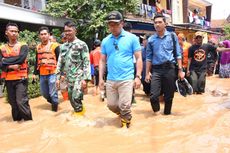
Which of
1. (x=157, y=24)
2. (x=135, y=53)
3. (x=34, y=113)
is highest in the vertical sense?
(x=157, y=24)

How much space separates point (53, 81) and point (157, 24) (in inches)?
93.8

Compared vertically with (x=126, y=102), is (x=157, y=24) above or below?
above

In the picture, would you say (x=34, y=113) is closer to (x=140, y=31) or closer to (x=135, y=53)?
(x=135, y=53)

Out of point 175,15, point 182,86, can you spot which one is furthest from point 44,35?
point 175,15

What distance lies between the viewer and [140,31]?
20672 mm

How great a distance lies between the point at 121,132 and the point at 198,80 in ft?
14.3

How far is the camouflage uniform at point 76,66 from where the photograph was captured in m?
6.07

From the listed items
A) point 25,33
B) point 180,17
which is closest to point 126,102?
point 25,33

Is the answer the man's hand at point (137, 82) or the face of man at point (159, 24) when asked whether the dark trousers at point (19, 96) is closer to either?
the man's hand at point (137, 82)

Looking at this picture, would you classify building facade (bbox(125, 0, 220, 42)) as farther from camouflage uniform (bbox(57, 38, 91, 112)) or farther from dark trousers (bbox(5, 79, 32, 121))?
dark trousers (bbox(5, 79, 32, 121))

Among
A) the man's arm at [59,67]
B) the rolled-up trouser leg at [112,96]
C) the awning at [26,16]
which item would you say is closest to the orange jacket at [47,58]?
the man's arm at [59,67]

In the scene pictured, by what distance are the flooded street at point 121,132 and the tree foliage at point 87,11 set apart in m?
7.17

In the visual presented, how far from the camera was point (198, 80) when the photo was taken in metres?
9.16

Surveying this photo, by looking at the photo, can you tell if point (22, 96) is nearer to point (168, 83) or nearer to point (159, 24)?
point (168, 83)
